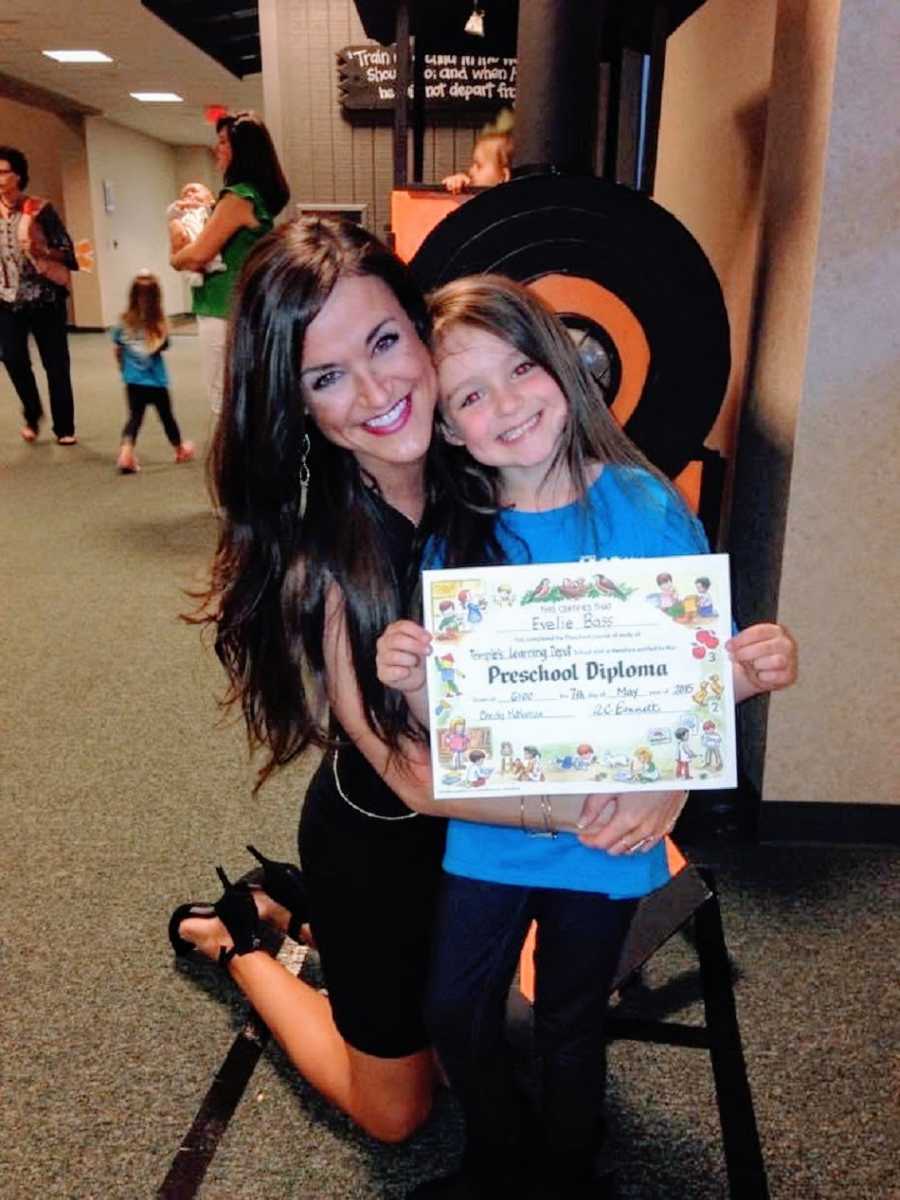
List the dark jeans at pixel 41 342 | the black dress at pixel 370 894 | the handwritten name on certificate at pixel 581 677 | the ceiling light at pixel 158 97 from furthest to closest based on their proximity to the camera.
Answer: the ceiling light at pixel 158 97, the dark jeans at pixel 41 342, the black dress at pixel 370 894, the handwritten name on certificate at pixel 581 677

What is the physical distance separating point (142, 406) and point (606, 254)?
3935 mm

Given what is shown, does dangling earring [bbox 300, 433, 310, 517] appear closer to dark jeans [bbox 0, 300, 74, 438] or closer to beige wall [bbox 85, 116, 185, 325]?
dark jeans [bbox 0, 300, 74, 438]

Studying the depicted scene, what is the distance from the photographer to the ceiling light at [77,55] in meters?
8.96

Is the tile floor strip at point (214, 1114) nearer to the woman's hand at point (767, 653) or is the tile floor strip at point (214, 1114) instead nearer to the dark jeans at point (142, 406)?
the woman's hand at point (767, 653)

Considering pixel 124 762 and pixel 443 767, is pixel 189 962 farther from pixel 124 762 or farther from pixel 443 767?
pixel 443 767

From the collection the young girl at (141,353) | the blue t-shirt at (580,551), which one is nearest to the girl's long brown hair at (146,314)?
the young girl at (141,353)

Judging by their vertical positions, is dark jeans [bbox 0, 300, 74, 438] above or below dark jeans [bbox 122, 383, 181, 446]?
above

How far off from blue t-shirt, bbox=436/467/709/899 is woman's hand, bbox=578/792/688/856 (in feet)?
0.13

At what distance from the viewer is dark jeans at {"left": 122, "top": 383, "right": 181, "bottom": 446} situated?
193 inches

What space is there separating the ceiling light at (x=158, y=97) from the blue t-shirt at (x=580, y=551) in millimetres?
11950

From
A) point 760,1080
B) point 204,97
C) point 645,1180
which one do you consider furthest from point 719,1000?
point 204,97

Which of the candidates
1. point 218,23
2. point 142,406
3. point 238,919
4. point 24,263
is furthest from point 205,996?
point 218,23

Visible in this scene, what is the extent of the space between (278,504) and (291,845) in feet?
3.53

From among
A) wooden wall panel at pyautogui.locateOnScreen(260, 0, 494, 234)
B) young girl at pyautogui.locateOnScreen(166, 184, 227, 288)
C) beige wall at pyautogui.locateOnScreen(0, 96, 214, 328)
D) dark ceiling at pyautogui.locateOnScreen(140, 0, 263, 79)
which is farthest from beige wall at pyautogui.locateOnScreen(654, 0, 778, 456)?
beige wall at pyautogui.locateOnScreen(0, 96, 214, 328)
